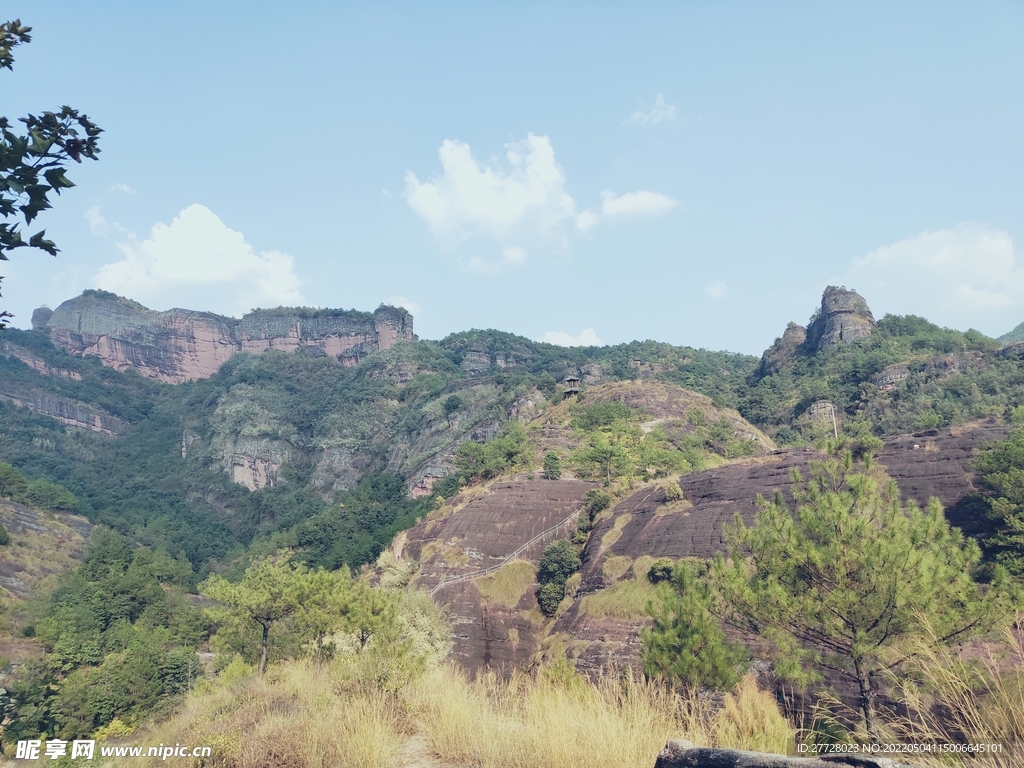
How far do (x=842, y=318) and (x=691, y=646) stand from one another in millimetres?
89345

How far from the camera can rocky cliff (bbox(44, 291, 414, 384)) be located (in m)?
162

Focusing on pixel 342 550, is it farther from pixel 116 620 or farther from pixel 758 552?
pixel 758 552

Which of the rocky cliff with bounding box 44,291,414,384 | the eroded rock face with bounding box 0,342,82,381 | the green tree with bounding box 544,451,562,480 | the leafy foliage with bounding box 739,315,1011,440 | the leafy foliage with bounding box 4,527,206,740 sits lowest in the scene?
the leafy foliage with bounding box 4,527,206,740

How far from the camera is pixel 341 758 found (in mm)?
5168

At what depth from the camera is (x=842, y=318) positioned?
89688mm

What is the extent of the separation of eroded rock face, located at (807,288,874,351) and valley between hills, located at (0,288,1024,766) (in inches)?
16.0

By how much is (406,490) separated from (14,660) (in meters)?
46.3

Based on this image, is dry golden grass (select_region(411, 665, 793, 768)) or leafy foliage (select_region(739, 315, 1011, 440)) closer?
dry golden grass (select_region(411, 665, 793, 768))

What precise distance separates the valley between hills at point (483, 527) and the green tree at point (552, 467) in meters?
0.95

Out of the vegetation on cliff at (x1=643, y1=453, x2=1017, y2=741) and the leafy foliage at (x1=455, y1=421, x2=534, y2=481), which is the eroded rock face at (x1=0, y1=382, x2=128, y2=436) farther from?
the vegetation on cliff at (x1=643, y1=453, x2=1017, y2=741)

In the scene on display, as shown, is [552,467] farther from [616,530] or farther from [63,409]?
[63,409]

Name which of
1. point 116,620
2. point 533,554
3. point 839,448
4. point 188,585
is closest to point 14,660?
point 116,620

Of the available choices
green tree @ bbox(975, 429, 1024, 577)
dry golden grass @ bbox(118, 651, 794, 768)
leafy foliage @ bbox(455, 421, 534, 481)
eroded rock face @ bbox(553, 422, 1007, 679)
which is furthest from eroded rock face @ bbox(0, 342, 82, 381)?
green tree @ bbox(975, 429, 1024, 577)

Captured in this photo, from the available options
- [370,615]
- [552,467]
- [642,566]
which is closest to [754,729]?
[370,615]
